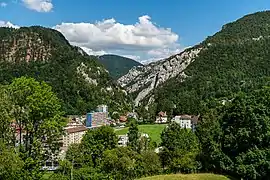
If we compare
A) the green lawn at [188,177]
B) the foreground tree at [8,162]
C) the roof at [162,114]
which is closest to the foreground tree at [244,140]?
the green lawn at [188,177]

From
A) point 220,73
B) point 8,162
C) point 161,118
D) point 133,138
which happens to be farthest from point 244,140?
point 220,73

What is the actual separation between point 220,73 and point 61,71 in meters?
60.8

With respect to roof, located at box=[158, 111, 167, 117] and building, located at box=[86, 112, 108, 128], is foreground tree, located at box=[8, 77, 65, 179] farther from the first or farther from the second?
roof, located at box=[158, 111, 167, 117]

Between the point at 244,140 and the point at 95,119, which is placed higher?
the point at 244,140

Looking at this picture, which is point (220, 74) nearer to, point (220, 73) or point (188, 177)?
point (220, 73)

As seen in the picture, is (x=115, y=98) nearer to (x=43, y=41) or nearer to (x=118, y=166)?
(x=43, y=41)

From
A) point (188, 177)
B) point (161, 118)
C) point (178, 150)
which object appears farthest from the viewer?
point (161, 118)

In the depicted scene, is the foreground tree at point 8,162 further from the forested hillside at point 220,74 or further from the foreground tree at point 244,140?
the forested hillside at point 220,74

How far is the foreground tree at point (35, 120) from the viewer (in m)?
22.7

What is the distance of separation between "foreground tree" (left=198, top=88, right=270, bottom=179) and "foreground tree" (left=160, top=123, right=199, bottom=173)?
2.64m

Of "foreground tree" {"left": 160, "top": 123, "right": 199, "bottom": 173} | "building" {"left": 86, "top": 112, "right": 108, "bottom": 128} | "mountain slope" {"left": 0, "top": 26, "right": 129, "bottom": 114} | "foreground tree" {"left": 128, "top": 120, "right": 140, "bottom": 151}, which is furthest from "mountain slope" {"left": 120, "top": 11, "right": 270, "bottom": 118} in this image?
"foreground tree" {"left": 160, "top": 123, "right": 199, "bottom": 173}

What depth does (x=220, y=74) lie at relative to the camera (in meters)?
149

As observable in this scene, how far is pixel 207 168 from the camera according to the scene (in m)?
32.2

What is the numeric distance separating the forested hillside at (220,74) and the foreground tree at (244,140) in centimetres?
8496
